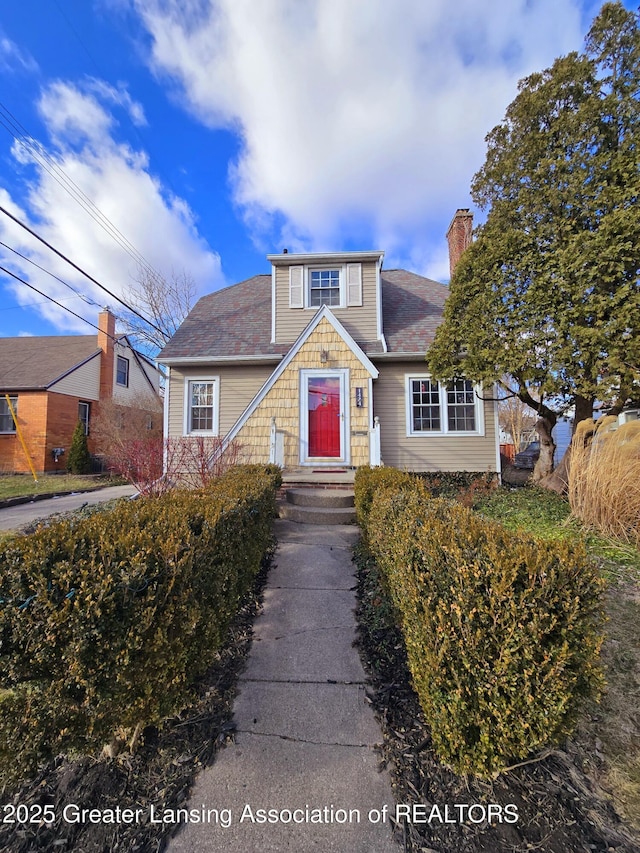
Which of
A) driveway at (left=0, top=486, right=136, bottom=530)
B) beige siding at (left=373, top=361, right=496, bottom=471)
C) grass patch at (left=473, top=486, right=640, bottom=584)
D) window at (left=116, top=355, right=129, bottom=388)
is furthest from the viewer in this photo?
window at (left=116, top=355, right=129, bottom=388)

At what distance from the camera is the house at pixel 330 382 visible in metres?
9.05

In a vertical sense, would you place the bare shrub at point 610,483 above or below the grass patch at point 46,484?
above

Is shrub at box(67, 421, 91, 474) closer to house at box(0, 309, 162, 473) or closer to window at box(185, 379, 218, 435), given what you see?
house at box(0, 309, 162, 473)

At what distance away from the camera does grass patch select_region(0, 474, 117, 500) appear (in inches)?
405

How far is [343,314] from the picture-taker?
407 inches

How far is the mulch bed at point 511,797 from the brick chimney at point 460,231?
10738mm

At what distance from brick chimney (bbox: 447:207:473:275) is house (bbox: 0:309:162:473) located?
1658 centimetres

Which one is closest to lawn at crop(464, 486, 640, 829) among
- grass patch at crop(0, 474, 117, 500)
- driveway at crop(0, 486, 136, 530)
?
driveway at crop(0, 486, 136, 530)

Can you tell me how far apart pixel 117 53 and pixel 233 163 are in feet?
10.8

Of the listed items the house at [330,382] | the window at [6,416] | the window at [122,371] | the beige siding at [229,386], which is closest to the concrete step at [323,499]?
the house at [330,382]

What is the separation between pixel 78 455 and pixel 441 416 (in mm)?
14971

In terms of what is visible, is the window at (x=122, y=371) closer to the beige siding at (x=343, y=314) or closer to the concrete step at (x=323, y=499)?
the beige siding at (x=343, y=314)

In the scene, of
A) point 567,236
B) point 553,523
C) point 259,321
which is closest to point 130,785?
point 553,523

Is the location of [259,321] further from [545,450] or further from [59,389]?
[59,389]
